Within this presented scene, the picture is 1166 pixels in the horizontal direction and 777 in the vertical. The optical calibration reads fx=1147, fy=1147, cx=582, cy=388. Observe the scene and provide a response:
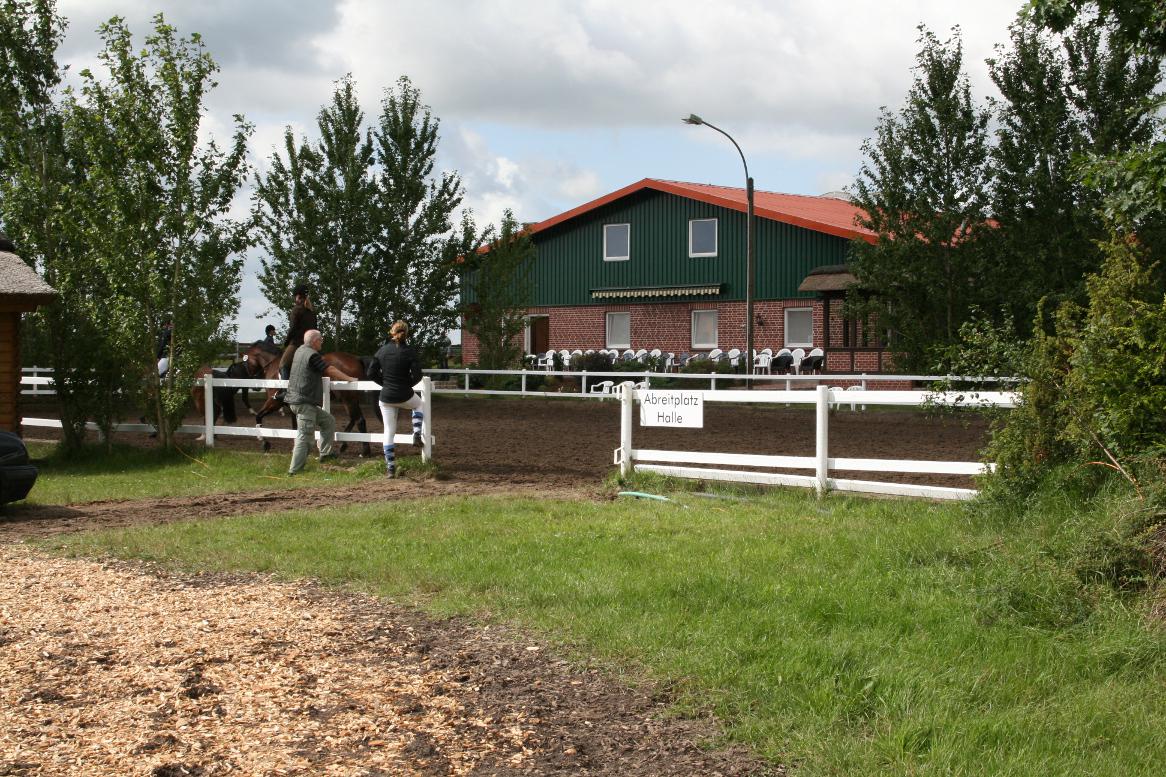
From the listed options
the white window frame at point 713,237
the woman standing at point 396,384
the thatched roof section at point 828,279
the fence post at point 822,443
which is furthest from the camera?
the white window frame at point 713,237

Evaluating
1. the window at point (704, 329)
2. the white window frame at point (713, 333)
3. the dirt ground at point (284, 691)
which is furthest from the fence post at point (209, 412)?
the window at point (704, 329)

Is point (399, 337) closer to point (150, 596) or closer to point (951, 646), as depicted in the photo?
point (150, 596)

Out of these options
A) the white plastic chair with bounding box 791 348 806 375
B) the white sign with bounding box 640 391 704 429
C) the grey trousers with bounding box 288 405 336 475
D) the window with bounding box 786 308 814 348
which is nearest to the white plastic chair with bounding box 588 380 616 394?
the white plastic chair with bounding box 791 348 806 375

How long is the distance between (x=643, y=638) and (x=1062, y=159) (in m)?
22.1

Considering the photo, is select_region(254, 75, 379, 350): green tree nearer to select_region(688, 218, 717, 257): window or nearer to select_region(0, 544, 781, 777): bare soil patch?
select_region(688, 218, 717, 257): window

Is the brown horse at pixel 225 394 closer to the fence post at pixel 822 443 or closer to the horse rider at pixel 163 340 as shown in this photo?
the horse rider at pixel 163 340

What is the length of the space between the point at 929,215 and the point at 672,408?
16.2 meters

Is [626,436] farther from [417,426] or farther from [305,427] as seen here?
[305,427]

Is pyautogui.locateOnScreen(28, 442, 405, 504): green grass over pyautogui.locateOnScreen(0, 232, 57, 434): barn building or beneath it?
beneath

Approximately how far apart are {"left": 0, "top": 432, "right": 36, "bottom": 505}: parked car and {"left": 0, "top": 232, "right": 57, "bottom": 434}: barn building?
541cm

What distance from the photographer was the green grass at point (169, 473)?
520 inches

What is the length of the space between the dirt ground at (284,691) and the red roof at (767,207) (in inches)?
1065

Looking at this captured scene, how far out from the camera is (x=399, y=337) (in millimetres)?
14047

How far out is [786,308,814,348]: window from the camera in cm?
3653
